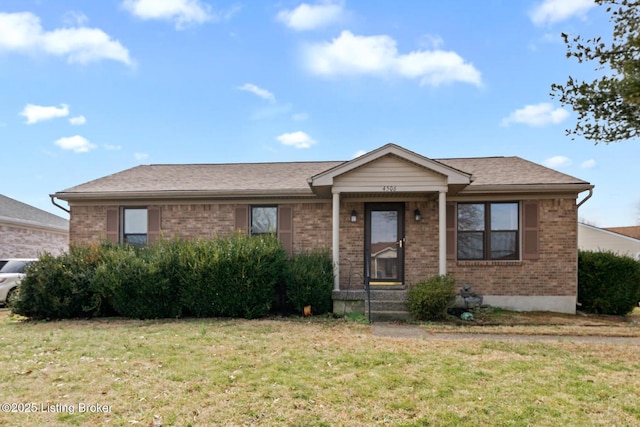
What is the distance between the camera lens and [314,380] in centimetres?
441

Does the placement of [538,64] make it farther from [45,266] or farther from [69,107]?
[69,107]

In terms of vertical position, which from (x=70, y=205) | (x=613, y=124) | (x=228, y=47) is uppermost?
(x=228, y=47)

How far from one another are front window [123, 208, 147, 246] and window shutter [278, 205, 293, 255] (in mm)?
3864

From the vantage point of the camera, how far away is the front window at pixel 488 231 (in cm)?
1019

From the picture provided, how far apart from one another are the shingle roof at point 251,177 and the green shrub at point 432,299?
2961mm

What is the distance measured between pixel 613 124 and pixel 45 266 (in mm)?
11036

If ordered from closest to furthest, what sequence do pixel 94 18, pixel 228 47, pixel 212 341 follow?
→ pixel 212 341, pixel 94 18, pixel 228 47

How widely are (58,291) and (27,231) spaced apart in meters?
10.7

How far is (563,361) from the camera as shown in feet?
17.3

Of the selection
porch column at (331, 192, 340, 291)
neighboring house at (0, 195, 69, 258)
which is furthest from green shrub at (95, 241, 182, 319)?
neighboring house at (0, 195, 69, 258)

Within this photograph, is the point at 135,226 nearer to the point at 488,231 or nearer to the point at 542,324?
the point at 488,231

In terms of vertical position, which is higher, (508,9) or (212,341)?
(508,9)

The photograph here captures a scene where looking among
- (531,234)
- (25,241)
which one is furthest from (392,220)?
(25,241)

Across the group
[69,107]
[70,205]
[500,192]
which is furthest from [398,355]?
[69,107]
